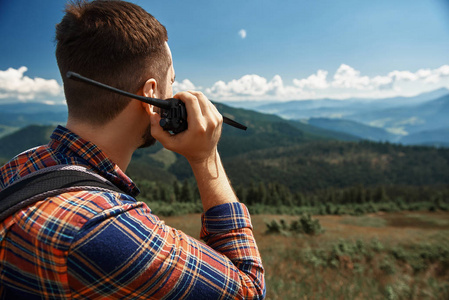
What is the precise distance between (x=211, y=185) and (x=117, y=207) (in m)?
0.56

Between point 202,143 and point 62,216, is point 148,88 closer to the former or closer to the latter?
point 202,143

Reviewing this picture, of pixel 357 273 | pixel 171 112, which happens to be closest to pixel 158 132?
pixel 171 112

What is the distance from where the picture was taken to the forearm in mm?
1429

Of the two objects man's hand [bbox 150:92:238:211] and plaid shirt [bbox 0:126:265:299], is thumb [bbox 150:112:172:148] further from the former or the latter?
plaid shirt [bbox 0:126:265:299]

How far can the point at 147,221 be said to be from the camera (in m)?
1.06

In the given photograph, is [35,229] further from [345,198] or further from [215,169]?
[345,198]

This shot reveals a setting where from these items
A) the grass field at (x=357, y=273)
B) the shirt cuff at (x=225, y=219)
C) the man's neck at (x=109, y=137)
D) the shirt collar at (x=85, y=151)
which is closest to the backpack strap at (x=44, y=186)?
the shirt collar at (x=85, y=151)

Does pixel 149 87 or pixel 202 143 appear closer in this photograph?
pixel 202 143

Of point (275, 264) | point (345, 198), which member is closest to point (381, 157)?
point (345, 198)

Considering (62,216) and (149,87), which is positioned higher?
(149,87)

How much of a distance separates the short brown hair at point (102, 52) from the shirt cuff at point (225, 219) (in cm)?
75

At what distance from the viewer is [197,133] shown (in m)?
1.34

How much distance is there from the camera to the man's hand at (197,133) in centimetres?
135

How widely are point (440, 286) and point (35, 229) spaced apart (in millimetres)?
9386
